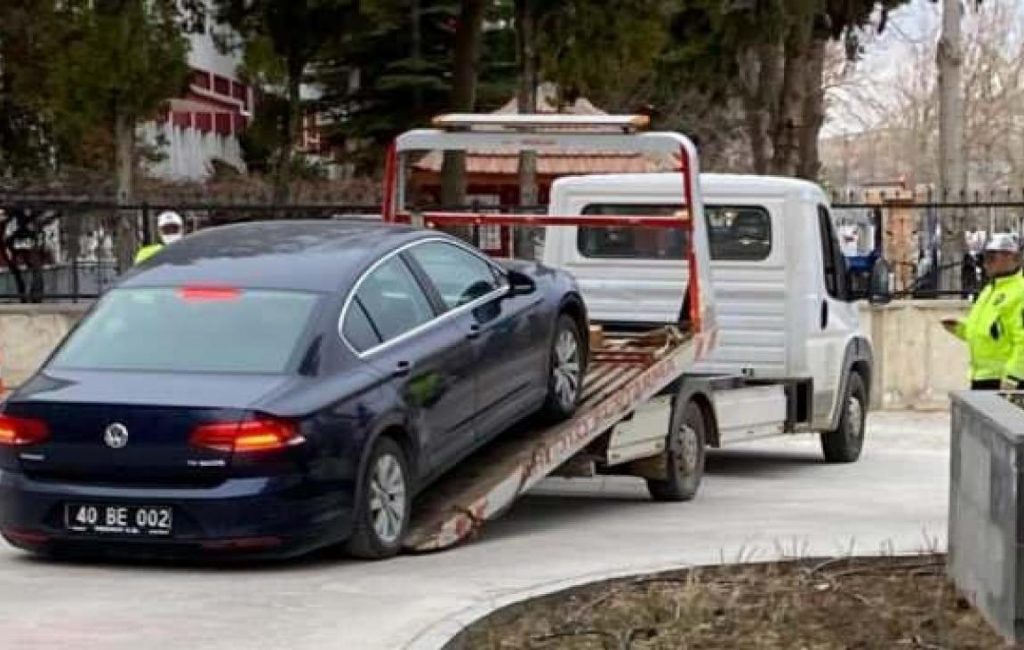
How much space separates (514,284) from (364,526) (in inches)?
92.6

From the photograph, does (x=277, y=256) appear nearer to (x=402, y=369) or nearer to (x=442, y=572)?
(x=402, y=369)

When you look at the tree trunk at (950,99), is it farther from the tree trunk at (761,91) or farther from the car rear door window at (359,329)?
the car rear door window at (359,329)

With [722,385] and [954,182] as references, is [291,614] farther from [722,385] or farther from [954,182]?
[954,182]

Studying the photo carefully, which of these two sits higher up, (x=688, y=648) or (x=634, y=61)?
(x=634, y=61)

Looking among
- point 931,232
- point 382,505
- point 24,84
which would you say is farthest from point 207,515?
point 24,84

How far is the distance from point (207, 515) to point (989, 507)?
12.2ft

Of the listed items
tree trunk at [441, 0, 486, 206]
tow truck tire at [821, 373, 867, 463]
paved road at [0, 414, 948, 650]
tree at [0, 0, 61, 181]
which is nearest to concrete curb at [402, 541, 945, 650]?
paved road at [0, 414, 948, 650]

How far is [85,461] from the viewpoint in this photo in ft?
30.7

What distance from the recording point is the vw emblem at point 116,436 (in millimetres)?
9273

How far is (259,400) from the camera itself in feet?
30.4

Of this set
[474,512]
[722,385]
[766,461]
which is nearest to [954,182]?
[766,461]

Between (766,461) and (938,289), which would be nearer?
(766,461)

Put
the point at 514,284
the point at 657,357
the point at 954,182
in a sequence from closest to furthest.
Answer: the point at 514,284, the point at 657,357, the point at 954,182

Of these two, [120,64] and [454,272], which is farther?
[120,64]
